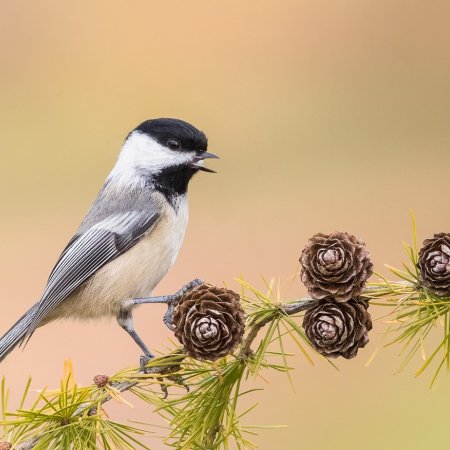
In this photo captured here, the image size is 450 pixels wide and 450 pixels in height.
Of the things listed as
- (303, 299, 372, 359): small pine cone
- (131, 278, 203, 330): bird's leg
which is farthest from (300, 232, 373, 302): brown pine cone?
(131, 278, 203, 330): bird's leg

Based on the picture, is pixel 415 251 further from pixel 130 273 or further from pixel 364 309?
pixel 130 273

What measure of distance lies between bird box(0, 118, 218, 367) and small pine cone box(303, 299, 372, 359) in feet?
2.36

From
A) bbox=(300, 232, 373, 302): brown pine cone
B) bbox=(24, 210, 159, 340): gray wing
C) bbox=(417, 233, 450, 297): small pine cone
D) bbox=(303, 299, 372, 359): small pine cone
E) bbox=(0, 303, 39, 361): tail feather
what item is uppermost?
bbox=(417, 233, 450, 297): small pine cone

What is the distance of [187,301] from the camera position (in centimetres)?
85

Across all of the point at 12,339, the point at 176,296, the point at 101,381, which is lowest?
the point at 12,339

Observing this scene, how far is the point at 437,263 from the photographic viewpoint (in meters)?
0.77

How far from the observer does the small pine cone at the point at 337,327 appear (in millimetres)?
786

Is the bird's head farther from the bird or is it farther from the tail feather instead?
the tail feather

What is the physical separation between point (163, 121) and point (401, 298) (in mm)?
893

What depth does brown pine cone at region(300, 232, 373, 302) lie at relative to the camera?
0.78m

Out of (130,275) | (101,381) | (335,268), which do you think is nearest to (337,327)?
(335,268)

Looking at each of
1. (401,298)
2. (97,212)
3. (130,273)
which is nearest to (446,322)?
(401,298)

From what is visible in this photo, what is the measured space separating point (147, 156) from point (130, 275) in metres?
0.30

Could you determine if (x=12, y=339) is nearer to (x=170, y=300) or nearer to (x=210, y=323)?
(x=170, y=300)
